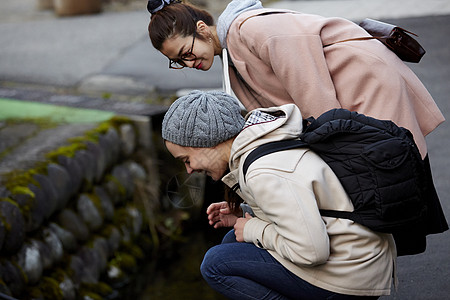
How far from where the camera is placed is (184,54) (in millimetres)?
2488

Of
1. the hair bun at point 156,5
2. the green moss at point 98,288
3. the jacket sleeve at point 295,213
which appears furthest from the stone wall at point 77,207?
the jacket sleeve at point 295,213

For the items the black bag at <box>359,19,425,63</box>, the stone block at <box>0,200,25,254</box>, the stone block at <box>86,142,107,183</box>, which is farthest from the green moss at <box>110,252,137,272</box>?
the black bag at <box>359,19,425,63</box>

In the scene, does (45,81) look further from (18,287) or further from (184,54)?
(184,54)

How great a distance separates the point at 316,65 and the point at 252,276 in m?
0.83

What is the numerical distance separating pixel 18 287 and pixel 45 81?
2998mm

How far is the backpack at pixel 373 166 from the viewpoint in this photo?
1739 mm

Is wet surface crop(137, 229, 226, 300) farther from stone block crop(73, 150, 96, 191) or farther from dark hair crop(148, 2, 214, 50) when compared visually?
dark hair crop(148, 2, 214, 50)

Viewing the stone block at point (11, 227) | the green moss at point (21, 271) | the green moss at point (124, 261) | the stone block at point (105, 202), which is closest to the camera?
the stone block at point (11, 227)

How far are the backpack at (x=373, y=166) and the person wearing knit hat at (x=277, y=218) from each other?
3cm

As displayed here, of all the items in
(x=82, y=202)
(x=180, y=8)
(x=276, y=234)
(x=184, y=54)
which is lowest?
(x=82, y=202)

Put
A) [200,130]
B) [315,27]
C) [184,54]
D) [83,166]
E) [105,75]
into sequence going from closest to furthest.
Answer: [200,130] < [315,27] < [184,54] < [83,166] < [105,75]

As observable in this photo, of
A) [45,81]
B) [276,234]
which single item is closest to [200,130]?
[276,234]

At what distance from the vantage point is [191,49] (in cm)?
248

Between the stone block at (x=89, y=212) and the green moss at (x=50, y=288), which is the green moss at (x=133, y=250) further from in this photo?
the green moss at (x=50, y=288)
